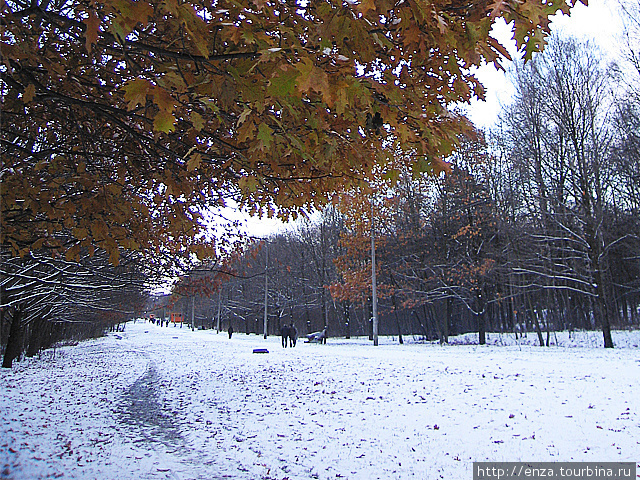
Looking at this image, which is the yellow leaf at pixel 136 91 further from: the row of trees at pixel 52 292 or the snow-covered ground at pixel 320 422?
the snow-covered ground at pixel 320 422

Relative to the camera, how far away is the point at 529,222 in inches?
757

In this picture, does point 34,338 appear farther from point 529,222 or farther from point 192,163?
point 529,222

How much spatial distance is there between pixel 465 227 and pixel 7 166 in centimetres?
1950

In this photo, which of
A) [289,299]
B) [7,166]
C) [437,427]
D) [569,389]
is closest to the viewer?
[7,166]

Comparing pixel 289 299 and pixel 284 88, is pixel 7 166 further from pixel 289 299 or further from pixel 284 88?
pixel 289 299

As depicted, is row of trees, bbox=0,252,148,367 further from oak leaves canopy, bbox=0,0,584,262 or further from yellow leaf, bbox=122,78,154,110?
yellow leaf, bbox=122,78,154,110

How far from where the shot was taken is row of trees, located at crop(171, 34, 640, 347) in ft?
56.4

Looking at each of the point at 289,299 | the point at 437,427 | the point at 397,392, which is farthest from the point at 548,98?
the point at 289,299

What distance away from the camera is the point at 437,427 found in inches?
236

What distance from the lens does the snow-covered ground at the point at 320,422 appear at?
4660 millimetres

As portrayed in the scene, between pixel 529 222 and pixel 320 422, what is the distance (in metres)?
16.3

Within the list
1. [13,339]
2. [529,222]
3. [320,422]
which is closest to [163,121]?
[320,422]

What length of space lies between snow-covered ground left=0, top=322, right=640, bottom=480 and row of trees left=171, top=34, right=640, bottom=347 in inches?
217

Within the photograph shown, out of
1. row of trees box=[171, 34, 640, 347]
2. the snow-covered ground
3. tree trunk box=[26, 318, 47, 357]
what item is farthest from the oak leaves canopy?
tree trunk box=[26, 318, 47, 357]
